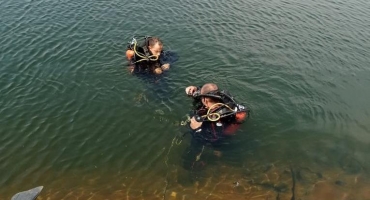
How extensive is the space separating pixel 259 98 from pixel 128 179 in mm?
5563

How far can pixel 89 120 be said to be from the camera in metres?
11.2

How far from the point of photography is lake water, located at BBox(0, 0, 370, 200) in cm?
946

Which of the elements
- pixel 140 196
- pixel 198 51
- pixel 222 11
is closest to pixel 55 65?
pixel 198 51

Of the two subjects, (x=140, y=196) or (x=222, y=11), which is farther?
(x=222, y=11)

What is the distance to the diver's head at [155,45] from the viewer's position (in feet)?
39.8

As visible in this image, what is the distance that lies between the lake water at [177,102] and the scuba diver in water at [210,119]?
0.28m

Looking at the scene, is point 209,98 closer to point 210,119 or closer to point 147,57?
point 210,119

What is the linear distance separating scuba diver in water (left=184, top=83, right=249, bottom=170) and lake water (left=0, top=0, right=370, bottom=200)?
28cm

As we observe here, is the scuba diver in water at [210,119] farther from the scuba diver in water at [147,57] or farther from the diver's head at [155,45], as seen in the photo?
the scuba diver in water at [147,57]

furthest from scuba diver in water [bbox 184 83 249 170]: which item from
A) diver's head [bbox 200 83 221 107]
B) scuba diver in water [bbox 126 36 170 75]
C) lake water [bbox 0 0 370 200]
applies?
scuba diver in water [bbox 126 36 170 75]

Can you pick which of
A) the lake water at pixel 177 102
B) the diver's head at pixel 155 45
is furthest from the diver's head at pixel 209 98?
the diver's head at pixel 155 45

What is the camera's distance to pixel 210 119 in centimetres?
909

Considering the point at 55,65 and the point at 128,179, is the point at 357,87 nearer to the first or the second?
the point at 128,179

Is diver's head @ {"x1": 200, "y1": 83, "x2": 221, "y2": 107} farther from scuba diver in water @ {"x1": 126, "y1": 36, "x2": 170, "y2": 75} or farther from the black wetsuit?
the black wetsuit
